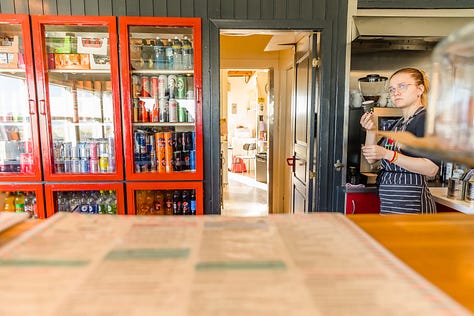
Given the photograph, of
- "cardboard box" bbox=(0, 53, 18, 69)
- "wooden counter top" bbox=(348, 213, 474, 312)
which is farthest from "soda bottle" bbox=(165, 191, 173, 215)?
"wooden counter top" bbox=(348, 213, 474, 312)

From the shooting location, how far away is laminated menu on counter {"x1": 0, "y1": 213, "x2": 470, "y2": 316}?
579 millimetres

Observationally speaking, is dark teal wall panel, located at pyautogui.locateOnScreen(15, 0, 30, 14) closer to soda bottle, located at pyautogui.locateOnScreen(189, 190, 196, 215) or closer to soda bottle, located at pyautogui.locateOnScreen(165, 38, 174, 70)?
soda bottle, located at pyautogui.locateOnScreen(165, 38, 174, 70)

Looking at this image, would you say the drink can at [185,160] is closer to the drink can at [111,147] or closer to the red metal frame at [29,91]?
the drink can at [111,147]

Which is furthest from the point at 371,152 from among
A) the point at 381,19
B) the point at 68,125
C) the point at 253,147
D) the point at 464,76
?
the point at 253,147

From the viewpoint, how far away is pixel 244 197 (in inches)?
230

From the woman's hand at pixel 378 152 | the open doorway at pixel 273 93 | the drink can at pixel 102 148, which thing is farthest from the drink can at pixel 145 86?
the woman's hand at pixel 378 152

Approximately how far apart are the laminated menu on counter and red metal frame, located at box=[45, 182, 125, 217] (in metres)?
1.53

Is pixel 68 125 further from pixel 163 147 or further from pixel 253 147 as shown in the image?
pixel 253 147

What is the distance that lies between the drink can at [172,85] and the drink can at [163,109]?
69 millimetres

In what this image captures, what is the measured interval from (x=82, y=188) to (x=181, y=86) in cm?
110

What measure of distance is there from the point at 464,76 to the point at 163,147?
6.64 feet

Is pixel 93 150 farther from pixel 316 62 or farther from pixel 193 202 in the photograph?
pixel 316 62

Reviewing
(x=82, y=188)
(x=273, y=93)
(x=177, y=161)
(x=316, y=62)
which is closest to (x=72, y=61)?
(x=82, y=188)

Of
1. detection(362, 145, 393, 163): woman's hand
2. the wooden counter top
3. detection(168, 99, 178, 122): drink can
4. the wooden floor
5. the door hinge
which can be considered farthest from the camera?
the wooden floor
